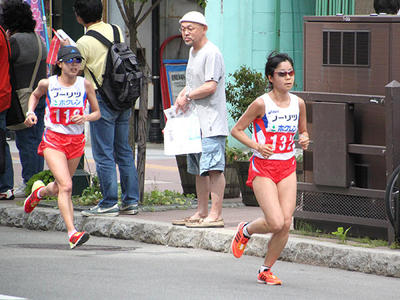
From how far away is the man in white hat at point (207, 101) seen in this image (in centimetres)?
934

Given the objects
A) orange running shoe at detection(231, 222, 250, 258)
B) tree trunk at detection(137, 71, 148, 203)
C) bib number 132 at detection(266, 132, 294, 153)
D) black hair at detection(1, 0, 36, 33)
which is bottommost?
orange running shoe at detection(231, 222, 250, 258)

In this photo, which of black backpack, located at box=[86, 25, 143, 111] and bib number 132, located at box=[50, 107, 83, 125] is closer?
bib number 132, located at box=[50, 107, 83, 125]

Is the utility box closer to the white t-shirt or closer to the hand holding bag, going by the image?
the white t-shirt

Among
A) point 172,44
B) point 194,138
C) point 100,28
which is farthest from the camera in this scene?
point 172,44

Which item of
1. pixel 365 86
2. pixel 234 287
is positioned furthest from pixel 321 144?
pixel 234 287

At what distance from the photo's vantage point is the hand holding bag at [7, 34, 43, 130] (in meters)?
11.5

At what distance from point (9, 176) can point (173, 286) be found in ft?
15.8

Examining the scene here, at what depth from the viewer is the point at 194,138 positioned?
9.40 m

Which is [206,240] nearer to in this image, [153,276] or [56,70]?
[153,276]

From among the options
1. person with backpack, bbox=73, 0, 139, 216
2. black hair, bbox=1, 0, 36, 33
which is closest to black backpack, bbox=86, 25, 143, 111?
person with backpack, bbox=73, 0, 139, 216

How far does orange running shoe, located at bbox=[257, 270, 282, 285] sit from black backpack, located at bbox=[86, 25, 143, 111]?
9.98 ft

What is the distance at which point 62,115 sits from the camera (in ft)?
29.9

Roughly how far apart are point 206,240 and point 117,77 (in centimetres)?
186

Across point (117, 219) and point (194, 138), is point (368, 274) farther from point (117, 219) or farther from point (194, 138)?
point (117, 219)
